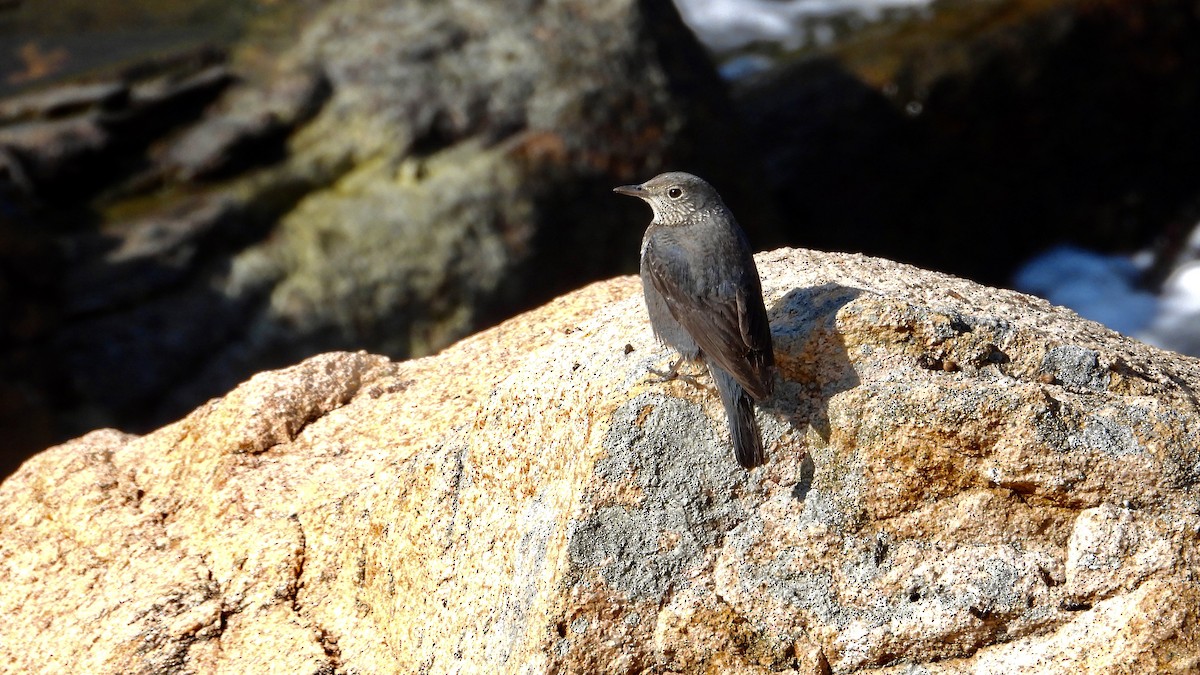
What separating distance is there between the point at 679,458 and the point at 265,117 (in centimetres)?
714

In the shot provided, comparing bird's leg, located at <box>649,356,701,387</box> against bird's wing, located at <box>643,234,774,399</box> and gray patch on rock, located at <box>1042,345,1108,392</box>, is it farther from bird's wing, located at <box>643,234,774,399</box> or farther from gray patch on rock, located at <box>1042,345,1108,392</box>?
gray patch on rock, located at <box>1042,345,1108,392</box>

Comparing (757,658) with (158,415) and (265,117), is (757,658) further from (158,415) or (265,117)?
(265,117)

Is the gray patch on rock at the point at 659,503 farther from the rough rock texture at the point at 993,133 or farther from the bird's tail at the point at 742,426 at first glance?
the rough rock texture at the point at 993,133

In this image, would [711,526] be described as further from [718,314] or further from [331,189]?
[331,189]

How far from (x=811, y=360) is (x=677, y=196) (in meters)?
1.30

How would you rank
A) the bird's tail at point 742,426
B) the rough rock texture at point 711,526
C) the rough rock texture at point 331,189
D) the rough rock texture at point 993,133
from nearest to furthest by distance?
the rough rock texture at point 711,526 < the bird's tail at point 742,426 < the rough rock texture at point 331,189 < the rough rock texture at point 993,133

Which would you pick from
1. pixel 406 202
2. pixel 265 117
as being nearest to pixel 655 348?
pixel 406 202

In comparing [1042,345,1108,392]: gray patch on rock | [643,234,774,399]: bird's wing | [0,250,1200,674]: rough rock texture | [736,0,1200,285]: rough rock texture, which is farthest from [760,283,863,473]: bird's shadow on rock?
[736,0,1200,285]: rough rock texture

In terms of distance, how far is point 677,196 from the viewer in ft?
16.8

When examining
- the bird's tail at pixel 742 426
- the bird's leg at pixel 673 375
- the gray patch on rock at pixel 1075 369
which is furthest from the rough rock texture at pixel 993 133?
the bird's tail at pixel 742 426

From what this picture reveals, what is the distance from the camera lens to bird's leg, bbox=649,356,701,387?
3953 millimetres

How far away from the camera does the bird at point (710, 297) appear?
3805mm

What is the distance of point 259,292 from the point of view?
30.4 ft

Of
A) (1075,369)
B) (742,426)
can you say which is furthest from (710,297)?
(1075,369)
